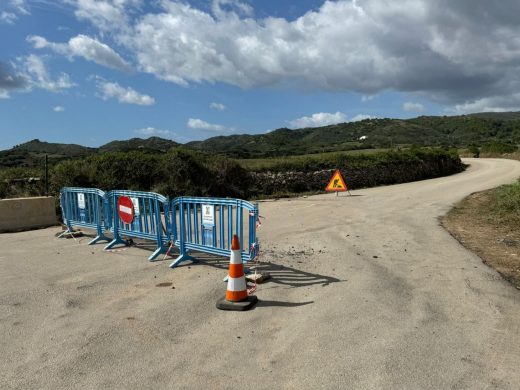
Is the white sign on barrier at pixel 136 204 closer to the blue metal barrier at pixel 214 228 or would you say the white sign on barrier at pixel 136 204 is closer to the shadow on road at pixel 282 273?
the blue metal barrier at pixel 214 228

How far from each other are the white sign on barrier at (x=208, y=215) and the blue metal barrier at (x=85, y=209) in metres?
3.08

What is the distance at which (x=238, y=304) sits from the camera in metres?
5.50

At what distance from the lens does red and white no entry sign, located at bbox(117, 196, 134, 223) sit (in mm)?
8703

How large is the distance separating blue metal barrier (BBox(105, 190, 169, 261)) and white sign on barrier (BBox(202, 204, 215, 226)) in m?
0.94

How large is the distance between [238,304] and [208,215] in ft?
7.04

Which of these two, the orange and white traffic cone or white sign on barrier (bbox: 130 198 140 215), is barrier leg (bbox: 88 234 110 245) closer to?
white sign on barrier (bbox: 130 198 140 215)

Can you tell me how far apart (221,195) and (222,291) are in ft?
42.6

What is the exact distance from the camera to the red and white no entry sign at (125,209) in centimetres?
870

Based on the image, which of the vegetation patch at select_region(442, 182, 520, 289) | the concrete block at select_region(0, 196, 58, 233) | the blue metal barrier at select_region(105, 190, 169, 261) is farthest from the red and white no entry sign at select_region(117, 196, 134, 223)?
the vegetation patch at select_region(442, 182, 520, 289)

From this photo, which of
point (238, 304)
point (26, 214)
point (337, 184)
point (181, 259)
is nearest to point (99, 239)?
point (181, 259)

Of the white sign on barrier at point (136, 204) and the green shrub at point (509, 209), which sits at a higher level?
the white sign on barrier at point (136, 204)

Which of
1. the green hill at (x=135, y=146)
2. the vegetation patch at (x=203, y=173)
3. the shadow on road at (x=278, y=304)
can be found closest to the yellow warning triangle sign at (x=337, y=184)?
the vegetation patch at (x=203, y=173)

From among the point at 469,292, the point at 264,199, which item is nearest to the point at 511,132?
the point at 264,199

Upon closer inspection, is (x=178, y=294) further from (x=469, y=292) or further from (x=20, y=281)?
(x=469, y=292)
